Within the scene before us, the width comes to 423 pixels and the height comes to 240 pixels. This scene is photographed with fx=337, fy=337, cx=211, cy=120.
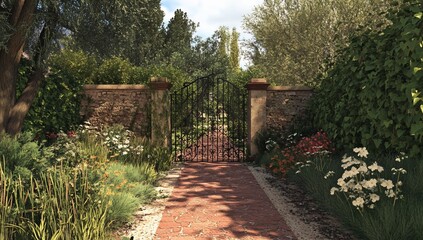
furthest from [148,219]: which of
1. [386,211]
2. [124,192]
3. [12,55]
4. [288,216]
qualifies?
[12,55]

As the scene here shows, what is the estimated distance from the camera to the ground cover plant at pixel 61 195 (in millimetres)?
3535

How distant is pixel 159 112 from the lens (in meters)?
10.3

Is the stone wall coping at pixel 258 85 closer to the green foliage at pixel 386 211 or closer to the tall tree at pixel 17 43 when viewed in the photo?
the green foliage at pixel 386 211

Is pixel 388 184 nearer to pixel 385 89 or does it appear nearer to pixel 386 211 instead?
pixel 386 211

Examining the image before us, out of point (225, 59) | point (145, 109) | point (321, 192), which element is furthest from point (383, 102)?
point (225, 59)

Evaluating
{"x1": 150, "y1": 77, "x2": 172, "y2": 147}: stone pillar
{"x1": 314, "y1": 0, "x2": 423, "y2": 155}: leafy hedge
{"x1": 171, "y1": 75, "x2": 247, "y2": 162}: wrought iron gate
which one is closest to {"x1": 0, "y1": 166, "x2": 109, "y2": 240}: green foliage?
{"x1": 314, "y1": 0, "x2": 423, "y2": 155}: leafy hedge

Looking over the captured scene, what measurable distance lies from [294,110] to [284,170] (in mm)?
3575

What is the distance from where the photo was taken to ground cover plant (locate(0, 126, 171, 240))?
3535 mm

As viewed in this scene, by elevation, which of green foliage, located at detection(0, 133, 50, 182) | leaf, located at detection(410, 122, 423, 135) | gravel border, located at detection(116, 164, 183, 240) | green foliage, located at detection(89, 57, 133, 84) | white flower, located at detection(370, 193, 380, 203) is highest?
green foliage, located at detection(89, 57, 133, 84)

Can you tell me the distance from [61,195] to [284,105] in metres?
8.11

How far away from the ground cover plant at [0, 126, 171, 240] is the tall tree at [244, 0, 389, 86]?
382 inches

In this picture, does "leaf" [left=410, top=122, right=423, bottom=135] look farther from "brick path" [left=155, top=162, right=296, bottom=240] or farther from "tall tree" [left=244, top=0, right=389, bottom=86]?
"tall tree" [left=244, top=0, right=389, bottom=86]

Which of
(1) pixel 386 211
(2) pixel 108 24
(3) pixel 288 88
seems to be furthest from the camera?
(3) pixel 288 88

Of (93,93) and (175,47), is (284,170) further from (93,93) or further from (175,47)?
(175,47)
